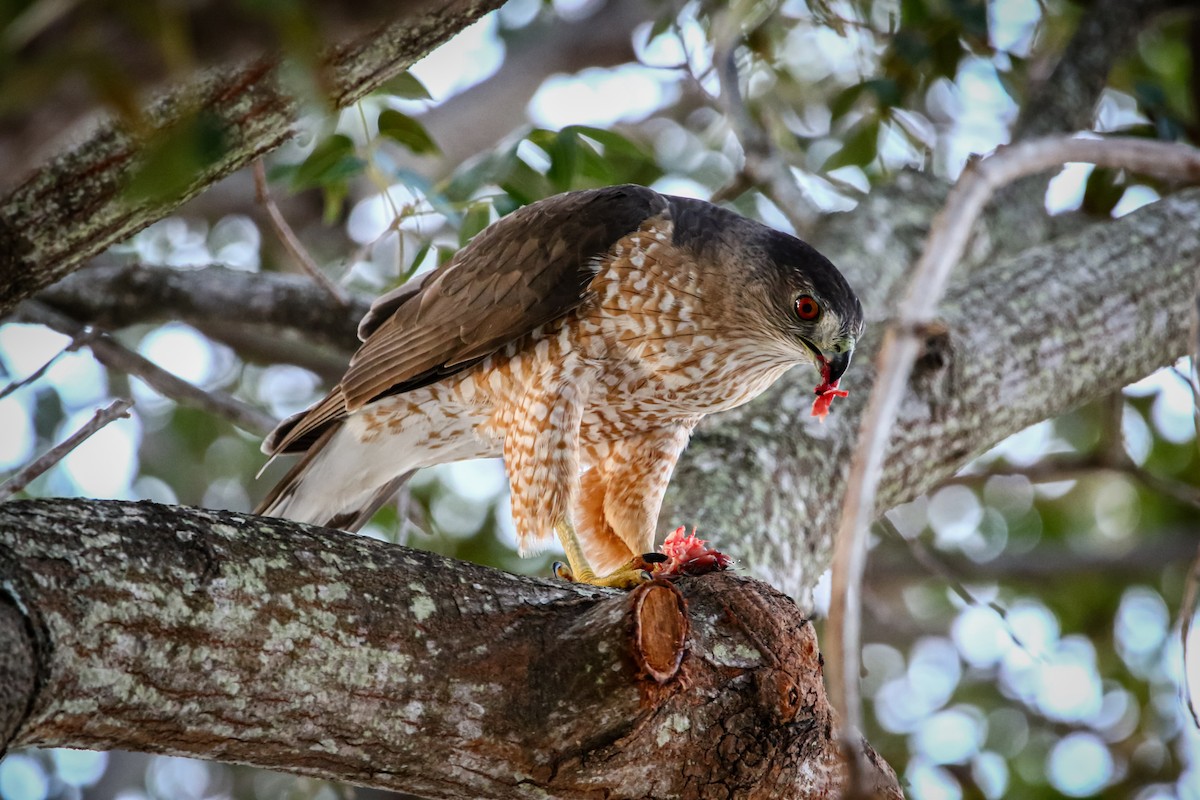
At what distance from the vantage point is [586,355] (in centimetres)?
395

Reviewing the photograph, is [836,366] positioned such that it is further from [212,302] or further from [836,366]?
[212,302]

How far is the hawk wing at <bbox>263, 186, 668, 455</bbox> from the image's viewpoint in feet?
12.9

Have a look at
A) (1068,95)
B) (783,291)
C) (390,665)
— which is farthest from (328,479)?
(1068,95)

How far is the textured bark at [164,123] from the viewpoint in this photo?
2084 millimetres

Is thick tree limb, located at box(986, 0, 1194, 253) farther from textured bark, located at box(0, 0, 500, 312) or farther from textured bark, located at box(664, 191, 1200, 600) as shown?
textured bark, located at box(0, 0, 500, 312)

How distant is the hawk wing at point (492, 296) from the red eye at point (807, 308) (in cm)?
66

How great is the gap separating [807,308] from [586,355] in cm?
77

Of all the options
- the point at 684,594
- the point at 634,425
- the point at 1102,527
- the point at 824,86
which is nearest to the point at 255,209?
the point at 824,86

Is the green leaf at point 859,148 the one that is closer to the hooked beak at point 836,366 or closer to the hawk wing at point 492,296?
the hawk wing at point 492,296

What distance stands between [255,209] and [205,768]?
3.77m

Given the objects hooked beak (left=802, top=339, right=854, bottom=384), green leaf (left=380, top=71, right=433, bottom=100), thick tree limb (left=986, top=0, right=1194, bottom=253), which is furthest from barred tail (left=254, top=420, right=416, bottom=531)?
thick tree limb (left=986, top=0, right=1194, bottom=253)

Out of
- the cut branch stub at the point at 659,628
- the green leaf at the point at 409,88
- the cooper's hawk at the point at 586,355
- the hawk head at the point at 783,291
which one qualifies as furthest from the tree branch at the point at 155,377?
the cut branch stub at the point at 659,628

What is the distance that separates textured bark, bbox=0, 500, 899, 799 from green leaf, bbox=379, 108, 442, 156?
2066mm

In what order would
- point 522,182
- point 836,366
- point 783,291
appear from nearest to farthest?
point 836,366 → point 783,291 → point 522,182
